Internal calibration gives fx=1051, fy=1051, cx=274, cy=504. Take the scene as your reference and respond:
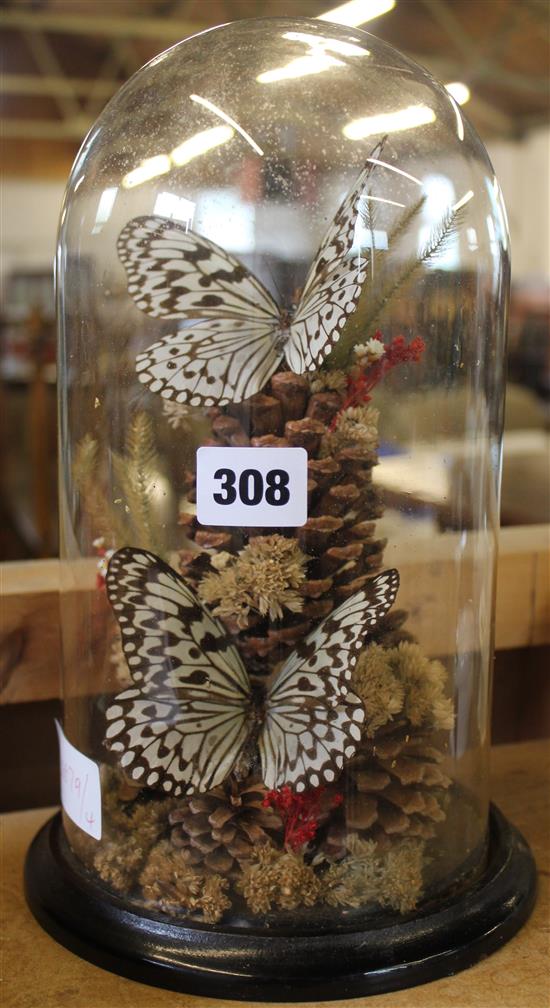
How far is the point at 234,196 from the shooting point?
58cm

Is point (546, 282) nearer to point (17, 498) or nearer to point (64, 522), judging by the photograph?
point (17, 498)

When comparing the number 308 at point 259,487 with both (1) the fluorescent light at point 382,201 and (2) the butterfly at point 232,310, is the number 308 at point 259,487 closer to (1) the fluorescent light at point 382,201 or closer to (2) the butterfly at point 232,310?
(2) the butterfly at point 232,310

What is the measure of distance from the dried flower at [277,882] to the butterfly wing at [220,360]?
0.25 meters

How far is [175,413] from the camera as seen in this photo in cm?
59

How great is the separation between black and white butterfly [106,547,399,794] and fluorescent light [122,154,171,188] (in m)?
0.21

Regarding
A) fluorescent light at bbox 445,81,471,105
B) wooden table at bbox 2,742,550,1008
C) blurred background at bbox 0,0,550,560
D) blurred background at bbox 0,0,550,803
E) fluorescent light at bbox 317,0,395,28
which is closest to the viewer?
wooden table at bbox 2,742,550,1008

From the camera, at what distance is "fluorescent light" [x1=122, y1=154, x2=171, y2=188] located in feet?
1.96

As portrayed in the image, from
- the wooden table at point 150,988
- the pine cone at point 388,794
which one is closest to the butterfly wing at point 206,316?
the pine cone at point 388,794

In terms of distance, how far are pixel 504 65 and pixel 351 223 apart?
485 centimetres

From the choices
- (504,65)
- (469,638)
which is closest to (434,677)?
(469,638)

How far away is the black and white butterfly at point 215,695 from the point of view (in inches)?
22.1

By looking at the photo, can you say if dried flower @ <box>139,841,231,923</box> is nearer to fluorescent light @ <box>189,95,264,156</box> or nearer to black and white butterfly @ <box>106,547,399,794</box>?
black and white butterfly @ <box>106,547,399,794</box>

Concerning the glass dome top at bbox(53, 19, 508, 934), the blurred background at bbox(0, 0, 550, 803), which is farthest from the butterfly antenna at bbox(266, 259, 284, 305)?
the blurred background at bbox(0, 0, 550, 803)

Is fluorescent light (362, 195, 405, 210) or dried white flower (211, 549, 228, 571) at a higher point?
fluorescent light (362, 195, 405, 210)
